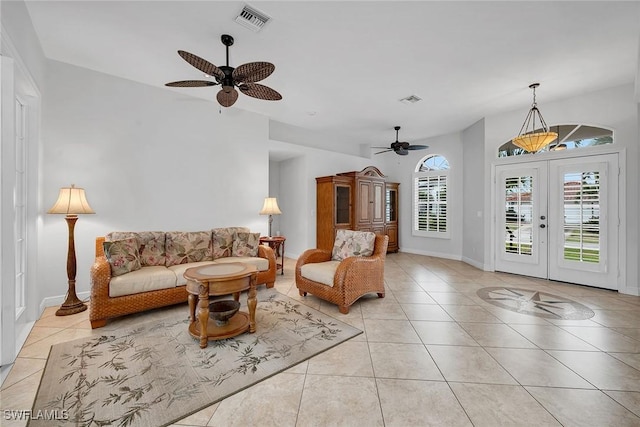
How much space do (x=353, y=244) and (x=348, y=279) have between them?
2.33ft

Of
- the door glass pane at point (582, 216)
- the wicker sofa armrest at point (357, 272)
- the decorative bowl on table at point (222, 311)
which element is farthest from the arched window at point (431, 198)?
the decorative bowl on table at point (222, 311)

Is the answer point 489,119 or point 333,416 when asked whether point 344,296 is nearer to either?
point 333,416

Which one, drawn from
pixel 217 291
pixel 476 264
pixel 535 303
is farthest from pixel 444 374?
pixel 476 264

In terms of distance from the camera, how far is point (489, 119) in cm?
513

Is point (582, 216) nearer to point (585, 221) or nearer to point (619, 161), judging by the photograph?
point (585, 221)

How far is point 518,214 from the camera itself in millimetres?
4863

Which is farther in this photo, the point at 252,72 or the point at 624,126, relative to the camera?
the point at 624,126

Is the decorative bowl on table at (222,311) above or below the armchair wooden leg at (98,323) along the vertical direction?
above

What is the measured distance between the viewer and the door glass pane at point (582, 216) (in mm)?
4094

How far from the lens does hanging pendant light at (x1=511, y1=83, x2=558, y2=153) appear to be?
3706 mm

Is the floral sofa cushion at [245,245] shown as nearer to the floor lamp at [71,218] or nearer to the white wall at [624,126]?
the floor lamp at [71,218]

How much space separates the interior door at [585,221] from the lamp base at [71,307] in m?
6.85

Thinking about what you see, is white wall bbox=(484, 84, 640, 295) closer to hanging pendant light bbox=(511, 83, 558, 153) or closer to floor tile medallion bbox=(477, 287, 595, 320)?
hanging pendant light bbox=(511, 83, 558, 153)

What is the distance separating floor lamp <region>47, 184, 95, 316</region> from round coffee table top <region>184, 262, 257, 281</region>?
1.63 meters
